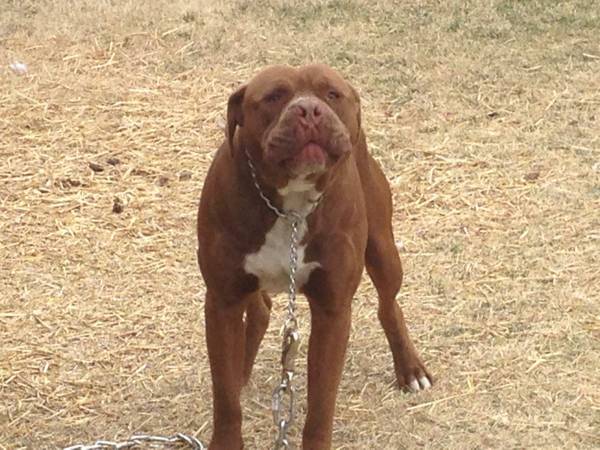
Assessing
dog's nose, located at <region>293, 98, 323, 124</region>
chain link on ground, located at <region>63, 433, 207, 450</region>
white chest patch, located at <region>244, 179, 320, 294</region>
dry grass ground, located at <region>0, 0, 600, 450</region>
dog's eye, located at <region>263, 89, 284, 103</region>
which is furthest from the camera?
dry grass ground, located at <region>0, 0, 600, 450</region>

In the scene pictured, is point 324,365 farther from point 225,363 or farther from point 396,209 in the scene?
point 396,209

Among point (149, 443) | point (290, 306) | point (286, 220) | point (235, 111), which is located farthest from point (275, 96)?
point (149, 443)

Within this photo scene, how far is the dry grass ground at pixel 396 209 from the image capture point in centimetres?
468

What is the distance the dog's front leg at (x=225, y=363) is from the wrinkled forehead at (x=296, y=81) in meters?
0.69

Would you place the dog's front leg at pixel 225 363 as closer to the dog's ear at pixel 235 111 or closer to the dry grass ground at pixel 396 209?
the dry grass ground at pixel 396 209

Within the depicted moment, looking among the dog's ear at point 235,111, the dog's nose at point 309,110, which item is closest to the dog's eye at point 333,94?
the dog's nose at point 309,110

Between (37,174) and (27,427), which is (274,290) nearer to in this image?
(27,427)

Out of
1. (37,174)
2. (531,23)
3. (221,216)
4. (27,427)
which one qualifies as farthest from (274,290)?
(531,23)

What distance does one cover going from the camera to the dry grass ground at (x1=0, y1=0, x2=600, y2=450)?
15.4ft

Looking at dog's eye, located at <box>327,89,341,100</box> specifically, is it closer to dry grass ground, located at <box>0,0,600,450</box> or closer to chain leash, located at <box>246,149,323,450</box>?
chain leash, located at <box>246,149,323,450</box>

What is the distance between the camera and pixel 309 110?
349 centimetres

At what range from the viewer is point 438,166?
700 centimetres

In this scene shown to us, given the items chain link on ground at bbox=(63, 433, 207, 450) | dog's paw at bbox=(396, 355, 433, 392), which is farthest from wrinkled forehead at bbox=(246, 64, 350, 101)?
dog's paw at bbox=(396, 355, 433, 392)

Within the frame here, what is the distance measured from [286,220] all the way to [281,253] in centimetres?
10
